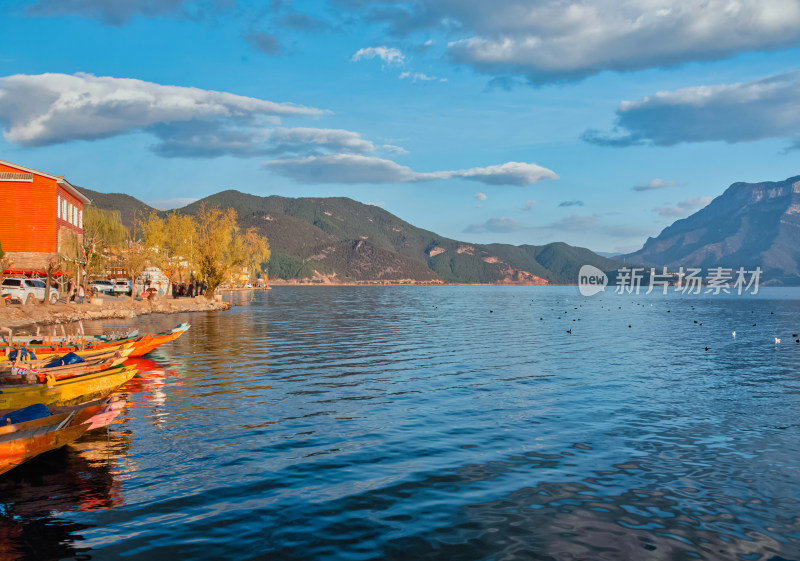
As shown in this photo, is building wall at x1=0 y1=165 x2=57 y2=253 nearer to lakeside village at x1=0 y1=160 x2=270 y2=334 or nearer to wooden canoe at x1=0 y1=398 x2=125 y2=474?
lakeside village at x1=0 y1=160 x2=270 y2=334

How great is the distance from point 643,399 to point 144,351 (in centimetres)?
2492

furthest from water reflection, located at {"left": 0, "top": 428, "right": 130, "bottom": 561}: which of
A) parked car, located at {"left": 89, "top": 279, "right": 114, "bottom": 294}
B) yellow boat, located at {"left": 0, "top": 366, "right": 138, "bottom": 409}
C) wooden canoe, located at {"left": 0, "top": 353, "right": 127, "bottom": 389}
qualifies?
parked car, located at {"left": 89, "top": 279, "right": 114, "bottom": 294}

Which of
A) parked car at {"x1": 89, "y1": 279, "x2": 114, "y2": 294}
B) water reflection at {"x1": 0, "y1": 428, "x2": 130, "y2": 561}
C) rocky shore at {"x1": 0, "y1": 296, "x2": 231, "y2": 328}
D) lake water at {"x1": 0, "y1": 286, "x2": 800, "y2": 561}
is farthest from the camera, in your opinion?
parked car at {"x1": 89, "y1": 279, "x2": 114, "y2": 294}

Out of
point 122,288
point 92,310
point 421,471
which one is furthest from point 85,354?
point 122,288

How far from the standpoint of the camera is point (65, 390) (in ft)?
55.8

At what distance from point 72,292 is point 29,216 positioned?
8911 millimetres

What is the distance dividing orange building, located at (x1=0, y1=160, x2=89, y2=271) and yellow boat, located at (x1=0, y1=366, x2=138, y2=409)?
48.2 m

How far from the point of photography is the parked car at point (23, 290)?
172 feet

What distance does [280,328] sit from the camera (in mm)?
51344

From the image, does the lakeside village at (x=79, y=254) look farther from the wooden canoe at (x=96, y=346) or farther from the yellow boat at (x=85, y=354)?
the yellow boat at (x=85, y=354)

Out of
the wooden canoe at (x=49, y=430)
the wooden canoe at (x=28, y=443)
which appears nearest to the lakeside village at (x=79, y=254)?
the wooden canoe at (x=49, y=430)

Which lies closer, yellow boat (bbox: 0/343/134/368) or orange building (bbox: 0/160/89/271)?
yellow boat (bbox: 0/343/134/368)

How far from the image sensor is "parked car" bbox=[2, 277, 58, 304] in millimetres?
52406

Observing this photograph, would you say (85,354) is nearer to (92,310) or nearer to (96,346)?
(96,346)
